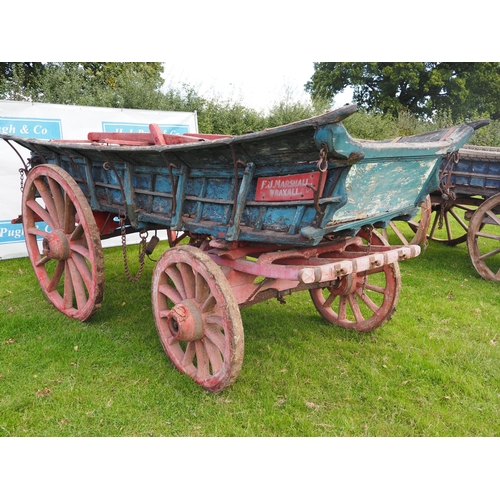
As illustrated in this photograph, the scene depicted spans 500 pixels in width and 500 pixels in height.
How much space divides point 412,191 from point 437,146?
34cm

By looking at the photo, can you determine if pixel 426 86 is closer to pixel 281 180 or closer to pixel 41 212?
pixel 41 212

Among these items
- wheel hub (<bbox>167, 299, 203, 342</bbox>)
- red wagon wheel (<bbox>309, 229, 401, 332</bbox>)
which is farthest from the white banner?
red wagon wheel (<bbox>309, 229, 401, 332</bbox>)

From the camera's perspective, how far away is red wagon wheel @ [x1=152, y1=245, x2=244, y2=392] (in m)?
2.53

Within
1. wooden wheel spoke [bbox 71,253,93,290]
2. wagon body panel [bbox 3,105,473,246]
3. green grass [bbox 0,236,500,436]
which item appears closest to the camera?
wagon body panel [bbox 3,105,473,246]

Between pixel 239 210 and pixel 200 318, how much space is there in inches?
31.1

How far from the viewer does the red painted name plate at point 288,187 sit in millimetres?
2227

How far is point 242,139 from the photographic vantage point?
87.9 inches

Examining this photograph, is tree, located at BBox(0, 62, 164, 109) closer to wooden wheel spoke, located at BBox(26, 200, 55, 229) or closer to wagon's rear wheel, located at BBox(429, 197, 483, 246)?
wooden wheel spoke, located at BBox(26, 200, 55, 229)

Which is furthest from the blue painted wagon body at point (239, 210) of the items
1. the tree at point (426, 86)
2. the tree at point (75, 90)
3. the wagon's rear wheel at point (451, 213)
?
the tree at point (426, 86)

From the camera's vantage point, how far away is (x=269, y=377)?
312 cm

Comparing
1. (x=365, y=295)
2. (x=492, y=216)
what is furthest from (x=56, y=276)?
(x=492, y=216)

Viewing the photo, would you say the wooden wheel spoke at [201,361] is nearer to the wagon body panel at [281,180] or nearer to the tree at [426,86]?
the wagon body panel at [281,180]

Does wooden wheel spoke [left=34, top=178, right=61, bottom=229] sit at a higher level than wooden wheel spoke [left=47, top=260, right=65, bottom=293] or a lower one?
higher

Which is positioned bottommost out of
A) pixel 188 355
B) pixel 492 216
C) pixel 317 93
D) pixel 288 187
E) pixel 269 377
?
pixel 269 377
